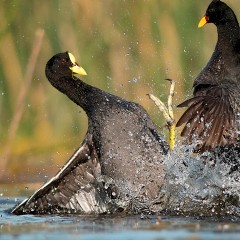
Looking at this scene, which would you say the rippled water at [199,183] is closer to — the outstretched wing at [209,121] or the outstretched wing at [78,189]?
the outstretched wing at [209,121]

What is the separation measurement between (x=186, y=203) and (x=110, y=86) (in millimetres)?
2822

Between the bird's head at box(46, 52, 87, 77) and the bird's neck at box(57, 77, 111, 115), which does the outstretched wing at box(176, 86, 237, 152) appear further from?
the bird's head at box(46, 52, 87, 77)

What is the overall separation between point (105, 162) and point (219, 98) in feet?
3.87

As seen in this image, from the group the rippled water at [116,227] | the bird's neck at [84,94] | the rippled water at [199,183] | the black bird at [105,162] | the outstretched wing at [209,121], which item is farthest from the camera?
the bird's neck at [84,94]

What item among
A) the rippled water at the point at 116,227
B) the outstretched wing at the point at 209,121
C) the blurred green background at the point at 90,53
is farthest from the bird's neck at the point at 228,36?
the rippled water at the point at 116,227

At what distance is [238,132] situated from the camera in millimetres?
9719

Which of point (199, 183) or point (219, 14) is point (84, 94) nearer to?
point (199, 183)

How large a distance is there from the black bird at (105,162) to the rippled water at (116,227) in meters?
0.46

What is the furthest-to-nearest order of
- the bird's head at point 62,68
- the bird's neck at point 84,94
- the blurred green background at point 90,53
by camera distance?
the blurred green background at point 90,53
the bird's head at point 62,68
the bird's neck at point 84,94

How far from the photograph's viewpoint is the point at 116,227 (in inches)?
336

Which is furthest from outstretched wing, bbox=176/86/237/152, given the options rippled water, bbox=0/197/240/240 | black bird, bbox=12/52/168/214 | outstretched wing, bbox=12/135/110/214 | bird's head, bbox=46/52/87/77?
bird's head, bbox=46/52/87/77

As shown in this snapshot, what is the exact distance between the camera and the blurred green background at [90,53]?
12023mm

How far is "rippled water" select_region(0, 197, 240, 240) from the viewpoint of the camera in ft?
26.0

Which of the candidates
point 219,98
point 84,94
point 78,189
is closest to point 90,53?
point 84,94
